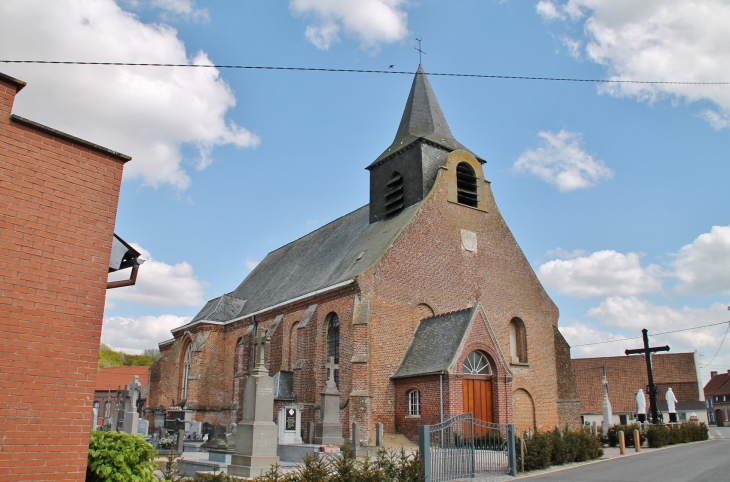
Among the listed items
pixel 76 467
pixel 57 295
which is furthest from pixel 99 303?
pixel 76 467

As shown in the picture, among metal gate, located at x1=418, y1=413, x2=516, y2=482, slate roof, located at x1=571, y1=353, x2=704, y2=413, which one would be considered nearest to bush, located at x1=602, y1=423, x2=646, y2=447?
metal gate, located at x1=418, y1=413, x2=516, y2=482

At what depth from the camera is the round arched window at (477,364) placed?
63.5 ft

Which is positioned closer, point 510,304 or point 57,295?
point 57,295

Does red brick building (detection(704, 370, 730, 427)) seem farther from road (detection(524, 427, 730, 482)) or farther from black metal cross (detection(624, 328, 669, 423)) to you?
road (detection(524, 427, 730, 482))

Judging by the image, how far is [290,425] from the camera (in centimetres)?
2106

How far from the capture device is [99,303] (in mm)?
7102

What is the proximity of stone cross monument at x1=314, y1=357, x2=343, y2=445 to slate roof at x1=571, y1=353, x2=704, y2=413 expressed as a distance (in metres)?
32.6

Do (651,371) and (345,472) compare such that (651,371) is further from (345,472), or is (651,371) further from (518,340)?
(345,472)

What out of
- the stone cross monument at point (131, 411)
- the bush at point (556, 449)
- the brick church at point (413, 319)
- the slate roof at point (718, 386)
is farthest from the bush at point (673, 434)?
the slate roof at point (718, 386)

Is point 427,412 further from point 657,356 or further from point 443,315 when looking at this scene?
point 657,356

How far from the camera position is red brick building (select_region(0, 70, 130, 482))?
636 centimetres

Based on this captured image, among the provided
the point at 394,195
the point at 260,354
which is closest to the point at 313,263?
the point at 394,195

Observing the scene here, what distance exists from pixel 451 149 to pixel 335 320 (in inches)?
356

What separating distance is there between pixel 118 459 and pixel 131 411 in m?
16.6
